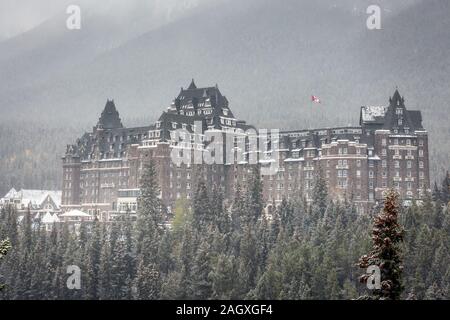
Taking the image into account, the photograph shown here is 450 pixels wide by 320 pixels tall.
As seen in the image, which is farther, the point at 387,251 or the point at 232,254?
the point at 232,254

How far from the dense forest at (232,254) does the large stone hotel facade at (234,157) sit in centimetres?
1489

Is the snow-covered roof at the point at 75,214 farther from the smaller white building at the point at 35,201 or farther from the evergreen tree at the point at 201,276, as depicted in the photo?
the evergreen tree at the point at 201,276

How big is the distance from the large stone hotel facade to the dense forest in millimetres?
14885

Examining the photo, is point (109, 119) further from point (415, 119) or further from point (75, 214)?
point (415, 119)

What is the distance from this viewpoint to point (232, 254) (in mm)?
110438

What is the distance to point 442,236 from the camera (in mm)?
100312

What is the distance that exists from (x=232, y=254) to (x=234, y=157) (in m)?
50.2

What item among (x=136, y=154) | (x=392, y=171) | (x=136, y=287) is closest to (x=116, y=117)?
(x=136, y=154)

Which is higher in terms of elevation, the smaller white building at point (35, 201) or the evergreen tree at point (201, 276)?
the smaller white building at point (35, 201)

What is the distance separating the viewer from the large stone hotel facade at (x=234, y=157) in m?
140

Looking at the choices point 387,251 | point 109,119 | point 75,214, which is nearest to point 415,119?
point 109,119

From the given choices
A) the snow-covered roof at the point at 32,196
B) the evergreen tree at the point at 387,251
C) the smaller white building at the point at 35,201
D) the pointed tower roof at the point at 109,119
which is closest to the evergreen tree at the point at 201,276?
the evergreen tree at the point at 387,251

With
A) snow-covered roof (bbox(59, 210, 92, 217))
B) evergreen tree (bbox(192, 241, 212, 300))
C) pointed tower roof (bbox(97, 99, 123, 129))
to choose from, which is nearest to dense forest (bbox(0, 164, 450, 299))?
evergreen tree (bbox(192, 241, 212, 300))
